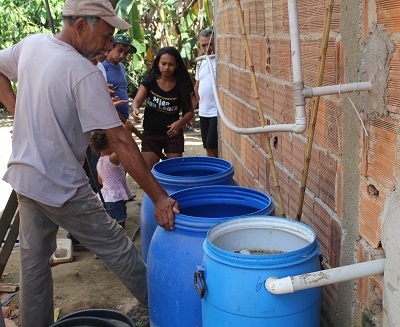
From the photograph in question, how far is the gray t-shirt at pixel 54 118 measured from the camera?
→ 2656 mm

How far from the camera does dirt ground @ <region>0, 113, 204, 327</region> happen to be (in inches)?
148

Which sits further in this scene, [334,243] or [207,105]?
[207,105]

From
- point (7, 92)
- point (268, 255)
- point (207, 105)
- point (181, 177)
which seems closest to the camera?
point (268, 255)

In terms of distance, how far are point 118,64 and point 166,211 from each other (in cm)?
384

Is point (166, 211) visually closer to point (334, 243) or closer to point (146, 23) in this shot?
point (334, 243)

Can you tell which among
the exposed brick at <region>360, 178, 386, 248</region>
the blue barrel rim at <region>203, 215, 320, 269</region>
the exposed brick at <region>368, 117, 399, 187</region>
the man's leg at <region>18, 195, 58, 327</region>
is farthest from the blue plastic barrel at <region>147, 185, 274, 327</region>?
the man's leg at <region>18, 195, 58, 327</region>

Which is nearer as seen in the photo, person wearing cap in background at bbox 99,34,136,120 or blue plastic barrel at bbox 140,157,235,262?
blue plastic barrel at bbox 140,157,235,262

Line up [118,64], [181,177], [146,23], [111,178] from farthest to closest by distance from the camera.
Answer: [146,23] → [118,64] → [111,178] → [181,177]

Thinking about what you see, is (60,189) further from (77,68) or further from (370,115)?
(370,115)

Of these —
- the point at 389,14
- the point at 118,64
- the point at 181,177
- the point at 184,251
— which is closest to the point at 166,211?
the point at 184,251

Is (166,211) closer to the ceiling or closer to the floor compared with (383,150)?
closer to the floor

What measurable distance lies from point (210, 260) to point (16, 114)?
1567 mm

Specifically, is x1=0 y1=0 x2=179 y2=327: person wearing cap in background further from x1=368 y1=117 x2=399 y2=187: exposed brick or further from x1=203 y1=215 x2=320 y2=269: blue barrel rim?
x1=368 y1=117 x2=399 y2=187: exposed brick

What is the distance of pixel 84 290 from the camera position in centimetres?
410
